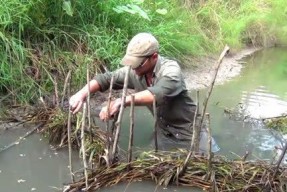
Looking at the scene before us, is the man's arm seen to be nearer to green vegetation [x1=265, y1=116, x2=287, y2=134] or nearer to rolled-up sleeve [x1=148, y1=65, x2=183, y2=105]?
rolled-up sleeve [x1=148, y1=65, x2=183, y2=105]

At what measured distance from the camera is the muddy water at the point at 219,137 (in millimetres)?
3705

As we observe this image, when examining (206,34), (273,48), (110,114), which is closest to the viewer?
(110,114)

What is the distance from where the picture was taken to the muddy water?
3.71 metres

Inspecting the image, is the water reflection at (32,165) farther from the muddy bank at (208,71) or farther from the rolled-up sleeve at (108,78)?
the muddy bank at (208,71)

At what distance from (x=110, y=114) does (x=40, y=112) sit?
1437 millimetres

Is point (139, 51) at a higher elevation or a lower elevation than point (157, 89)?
higher

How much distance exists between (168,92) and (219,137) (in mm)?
1245

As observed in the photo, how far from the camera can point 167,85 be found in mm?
3811

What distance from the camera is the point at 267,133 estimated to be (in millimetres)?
5023

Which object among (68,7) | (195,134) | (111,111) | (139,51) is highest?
(68,7)

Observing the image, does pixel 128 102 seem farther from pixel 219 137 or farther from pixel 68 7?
pixel 68 7

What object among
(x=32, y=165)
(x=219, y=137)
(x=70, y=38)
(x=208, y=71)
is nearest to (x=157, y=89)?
(x=32, y=165)

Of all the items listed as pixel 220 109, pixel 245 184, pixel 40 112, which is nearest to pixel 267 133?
pixel 220 109

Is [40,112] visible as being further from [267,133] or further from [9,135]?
[267,133]
